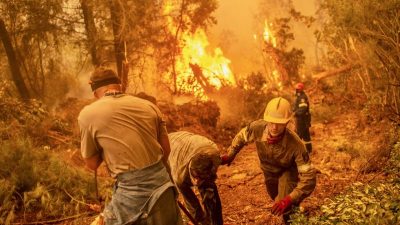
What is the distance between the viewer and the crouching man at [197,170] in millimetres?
4059

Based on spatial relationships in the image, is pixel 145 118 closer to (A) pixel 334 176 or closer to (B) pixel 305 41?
(A) pixel 334 176

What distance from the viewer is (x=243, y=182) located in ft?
24.3

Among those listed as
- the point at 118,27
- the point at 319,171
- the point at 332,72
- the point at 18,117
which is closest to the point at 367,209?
the point at 319,171

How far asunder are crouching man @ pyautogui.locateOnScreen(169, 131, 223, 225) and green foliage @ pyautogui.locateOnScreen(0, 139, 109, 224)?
2362 millimetres

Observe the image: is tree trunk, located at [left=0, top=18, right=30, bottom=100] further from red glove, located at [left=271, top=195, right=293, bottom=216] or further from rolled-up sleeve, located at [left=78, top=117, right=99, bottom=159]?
red glove, located at [left=271, top=195, right=293, bottom=216]

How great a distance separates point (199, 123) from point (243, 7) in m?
41.8

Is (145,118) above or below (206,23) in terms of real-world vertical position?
below

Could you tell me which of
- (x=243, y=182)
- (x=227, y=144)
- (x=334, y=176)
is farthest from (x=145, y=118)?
(x=227, y=144)

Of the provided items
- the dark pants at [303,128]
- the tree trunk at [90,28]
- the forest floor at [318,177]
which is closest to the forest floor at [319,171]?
the forest floor at [318,177]

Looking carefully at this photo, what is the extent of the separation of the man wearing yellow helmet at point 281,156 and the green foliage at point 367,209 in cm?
38

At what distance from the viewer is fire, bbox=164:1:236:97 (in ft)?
40.3

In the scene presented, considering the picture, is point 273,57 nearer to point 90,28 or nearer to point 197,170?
point 90,28

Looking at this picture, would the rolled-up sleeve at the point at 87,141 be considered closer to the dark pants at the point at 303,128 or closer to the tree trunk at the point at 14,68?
the dark pants at the point at 303,128

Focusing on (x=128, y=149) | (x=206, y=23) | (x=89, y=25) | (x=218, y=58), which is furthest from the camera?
(x=218, y=58)
